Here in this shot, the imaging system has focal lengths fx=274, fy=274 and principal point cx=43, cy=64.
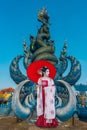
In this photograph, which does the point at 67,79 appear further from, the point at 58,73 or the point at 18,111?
the point at 18,111

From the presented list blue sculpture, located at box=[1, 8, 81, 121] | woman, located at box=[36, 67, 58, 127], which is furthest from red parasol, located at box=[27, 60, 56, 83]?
blue sculpture, located at box=[1, 8, 81, 121]

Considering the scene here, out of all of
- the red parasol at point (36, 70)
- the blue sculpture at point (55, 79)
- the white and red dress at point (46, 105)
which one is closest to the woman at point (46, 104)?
the white and red dress at point (46, 105)

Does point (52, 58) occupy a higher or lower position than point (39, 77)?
higher

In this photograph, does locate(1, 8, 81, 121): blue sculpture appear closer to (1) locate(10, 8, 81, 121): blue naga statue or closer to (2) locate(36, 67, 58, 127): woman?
(1) locate(10, 8, 81, 121): blue naga statue

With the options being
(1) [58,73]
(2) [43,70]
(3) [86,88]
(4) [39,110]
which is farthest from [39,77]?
(3) [86,88]

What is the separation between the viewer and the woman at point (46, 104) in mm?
18000

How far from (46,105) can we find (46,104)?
7 centimetres

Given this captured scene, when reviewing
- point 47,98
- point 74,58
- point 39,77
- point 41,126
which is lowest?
point 41,126

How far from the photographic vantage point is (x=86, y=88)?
2328 centimetres

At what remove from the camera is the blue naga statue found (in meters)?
19.8

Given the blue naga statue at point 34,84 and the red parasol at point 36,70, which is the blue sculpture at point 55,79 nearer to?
the blue naga statue at point 34,84

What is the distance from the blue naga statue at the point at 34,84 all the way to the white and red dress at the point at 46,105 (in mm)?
1512

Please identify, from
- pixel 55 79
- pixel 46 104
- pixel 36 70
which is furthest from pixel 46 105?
pixel 55 79

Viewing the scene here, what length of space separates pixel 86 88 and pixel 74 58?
2.78 metres
